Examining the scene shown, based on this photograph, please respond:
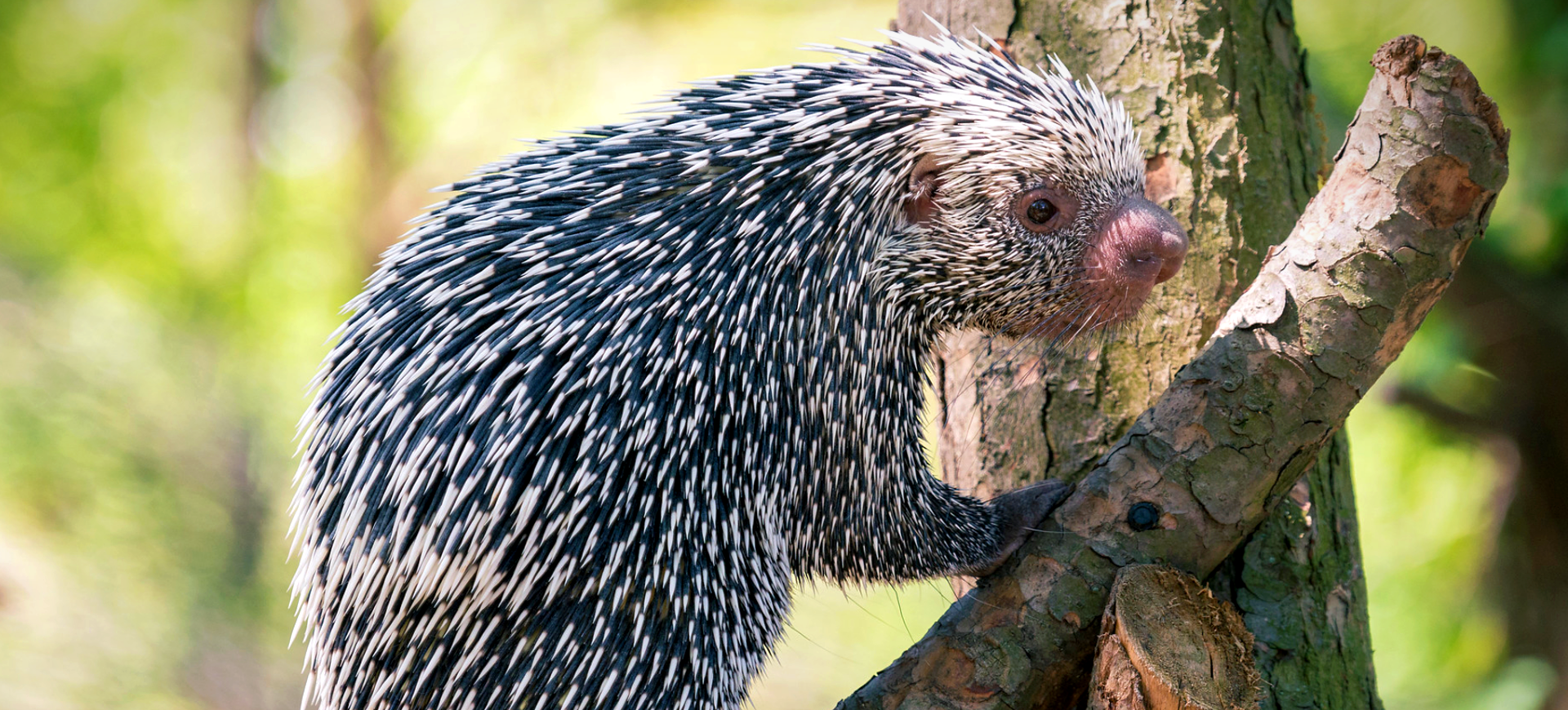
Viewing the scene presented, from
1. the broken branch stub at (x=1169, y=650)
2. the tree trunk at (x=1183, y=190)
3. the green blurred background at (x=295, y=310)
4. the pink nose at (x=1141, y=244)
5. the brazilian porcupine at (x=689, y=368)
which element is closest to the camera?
the broken branch stub at (x=1169, y=650)

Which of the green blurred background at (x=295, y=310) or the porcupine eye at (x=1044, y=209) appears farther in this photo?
the green blurred background at (x=295, y=310)

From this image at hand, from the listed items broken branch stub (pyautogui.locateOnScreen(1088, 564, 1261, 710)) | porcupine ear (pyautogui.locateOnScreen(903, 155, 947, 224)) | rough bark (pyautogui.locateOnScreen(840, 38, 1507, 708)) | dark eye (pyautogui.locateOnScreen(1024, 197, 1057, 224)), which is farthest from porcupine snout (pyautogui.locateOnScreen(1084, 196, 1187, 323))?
broken branch stub (pyautogui.locateOnScreen(1088, 564, 1261, 710))

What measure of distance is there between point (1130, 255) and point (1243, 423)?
47cm

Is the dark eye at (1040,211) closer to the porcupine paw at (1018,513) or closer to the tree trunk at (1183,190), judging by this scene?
the tree trunk at (1183,190)

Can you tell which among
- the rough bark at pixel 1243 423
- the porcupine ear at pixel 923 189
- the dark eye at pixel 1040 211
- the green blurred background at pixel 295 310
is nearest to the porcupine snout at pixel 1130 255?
the dark eye at pixel 1040 211

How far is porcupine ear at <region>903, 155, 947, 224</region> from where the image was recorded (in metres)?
2.26

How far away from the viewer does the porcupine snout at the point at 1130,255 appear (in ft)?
7.22

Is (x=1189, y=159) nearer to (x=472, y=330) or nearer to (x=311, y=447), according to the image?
(x=472, y=330)

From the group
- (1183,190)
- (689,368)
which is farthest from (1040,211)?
(689,368)

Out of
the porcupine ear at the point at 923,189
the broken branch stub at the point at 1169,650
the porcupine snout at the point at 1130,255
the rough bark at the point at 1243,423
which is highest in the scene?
the porcupine ear at the point at 923,189

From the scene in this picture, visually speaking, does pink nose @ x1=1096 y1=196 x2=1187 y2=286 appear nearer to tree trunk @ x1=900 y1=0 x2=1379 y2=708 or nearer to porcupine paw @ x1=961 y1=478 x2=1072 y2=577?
tree trunk @ x1=900 y1=0 x2=1379 y2=708

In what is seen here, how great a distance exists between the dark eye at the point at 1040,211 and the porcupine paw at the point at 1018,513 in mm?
617

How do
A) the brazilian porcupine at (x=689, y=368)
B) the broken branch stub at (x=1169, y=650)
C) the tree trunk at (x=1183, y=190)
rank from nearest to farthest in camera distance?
the broken branch stub at (x=1169, y=650), the brazilian porcupine at (x=689, y=368), the tree trunk at (x=1183, y=190)

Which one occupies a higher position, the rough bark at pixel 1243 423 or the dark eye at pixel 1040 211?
the dark eye at pixel 1040 211
